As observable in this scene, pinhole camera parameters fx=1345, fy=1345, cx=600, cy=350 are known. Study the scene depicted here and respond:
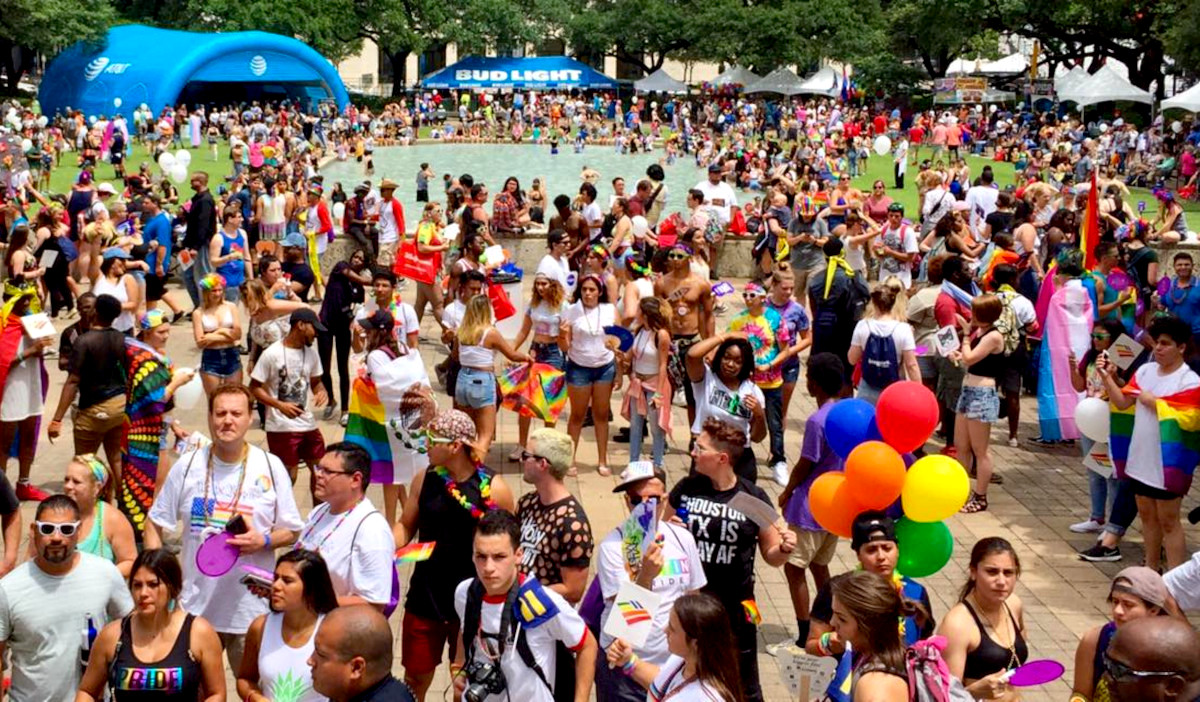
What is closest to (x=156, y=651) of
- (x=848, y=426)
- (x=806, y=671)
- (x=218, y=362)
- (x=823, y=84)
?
(x=806, y=671)

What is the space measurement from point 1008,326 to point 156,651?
6775 mm

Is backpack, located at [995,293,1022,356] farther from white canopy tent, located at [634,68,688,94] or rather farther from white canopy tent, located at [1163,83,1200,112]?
white canopy tent, located at [634,68,688,94]

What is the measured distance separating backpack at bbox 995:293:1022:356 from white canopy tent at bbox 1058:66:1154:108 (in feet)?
112

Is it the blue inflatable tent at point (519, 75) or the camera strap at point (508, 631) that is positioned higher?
the blue inflatable tent at point (519, 75)

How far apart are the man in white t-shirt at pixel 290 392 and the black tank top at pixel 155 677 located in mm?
3621

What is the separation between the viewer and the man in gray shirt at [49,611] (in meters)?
5.27

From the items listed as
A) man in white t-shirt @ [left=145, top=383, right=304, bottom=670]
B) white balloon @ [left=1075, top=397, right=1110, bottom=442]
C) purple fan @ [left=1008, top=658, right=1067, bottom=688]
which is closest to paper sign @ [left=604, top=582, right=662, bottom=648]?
purple fan @ [left=1008, top=658, right=1067, bottom=688]

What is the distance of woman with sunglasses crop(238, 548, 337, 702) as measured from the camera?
477 cm

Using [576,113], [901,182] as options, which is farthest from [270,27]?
[901,182]

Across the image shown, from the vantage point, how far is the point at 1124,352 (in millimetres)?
8641

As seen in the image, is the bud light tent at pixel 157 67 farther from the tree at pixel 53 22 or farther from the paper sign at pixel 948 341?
the paper sign at pixel 948 341

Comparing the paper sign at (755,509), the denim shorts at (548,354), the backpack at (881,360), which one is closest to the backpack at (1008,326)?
the backpack at (881,360)

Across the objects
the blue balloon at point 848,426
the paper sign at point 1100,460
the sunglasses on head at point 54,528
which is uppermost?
the blue balloon at point 848,426

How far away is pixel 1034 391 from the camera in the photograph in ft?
43.3
